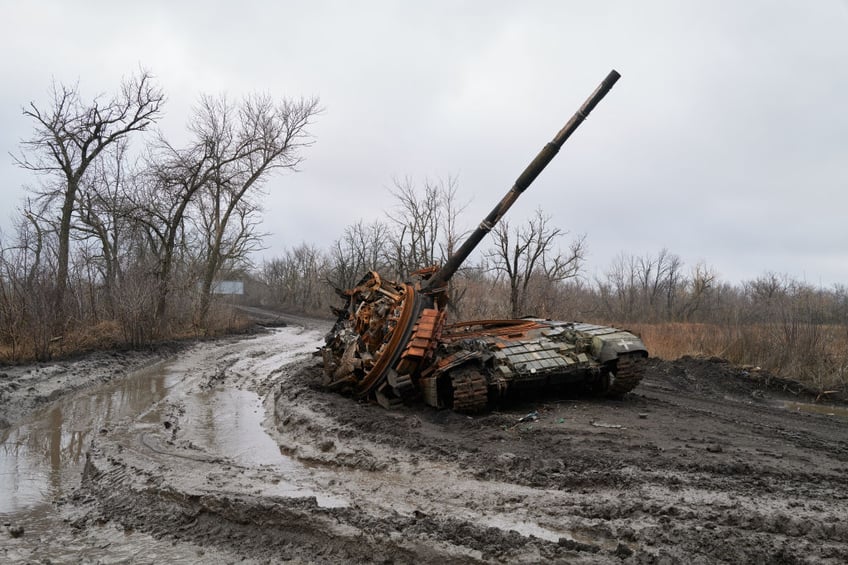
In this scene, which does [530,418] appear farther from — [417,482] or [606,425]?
[417,482]

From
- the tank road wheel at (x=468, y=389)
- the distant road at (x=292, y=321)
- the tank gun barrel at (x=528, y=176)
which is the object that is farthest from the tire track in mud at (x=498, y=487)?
the distant road at (x=292, y=321)

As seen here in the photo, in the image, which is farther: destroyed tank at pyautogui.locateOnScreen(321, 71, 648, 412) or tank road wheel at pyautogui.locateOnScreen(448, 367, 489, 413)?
destroyed tank at pyautogui.locateOnScreen(321, 71, 648, 412)

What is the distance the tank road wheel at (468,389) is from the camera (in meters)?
7.56

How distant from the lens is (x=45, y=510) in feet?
15.7

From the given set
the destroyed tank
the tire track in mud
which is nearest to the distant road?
the destroyed tank

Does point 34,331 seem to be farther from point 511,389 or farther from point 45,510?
point 511,389

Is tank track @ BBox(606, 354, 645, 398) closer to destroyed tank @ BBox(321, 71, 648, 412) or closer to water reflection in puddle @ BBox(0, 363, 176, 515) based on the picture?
destroyed tank @ BBox(321, 71, 648, 412)

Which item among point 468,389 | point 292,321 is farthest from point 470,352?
point 292,321

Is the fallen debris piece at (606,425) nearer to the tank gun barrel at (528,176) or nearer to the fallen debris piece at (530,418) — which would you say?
the fallen debris piece at (530,418)

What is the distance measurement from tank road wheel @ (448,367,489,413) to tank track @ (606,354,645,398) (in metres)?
2.33

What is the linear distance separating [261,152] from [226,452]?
71.9 feet

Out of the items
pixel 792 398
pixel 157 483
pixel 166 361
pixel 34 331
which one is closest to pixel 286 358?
pixel 166 361

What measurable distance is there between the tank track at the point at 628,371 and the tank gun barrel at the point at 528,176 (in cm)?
290

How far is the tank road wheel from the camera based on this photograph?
7559 mm
